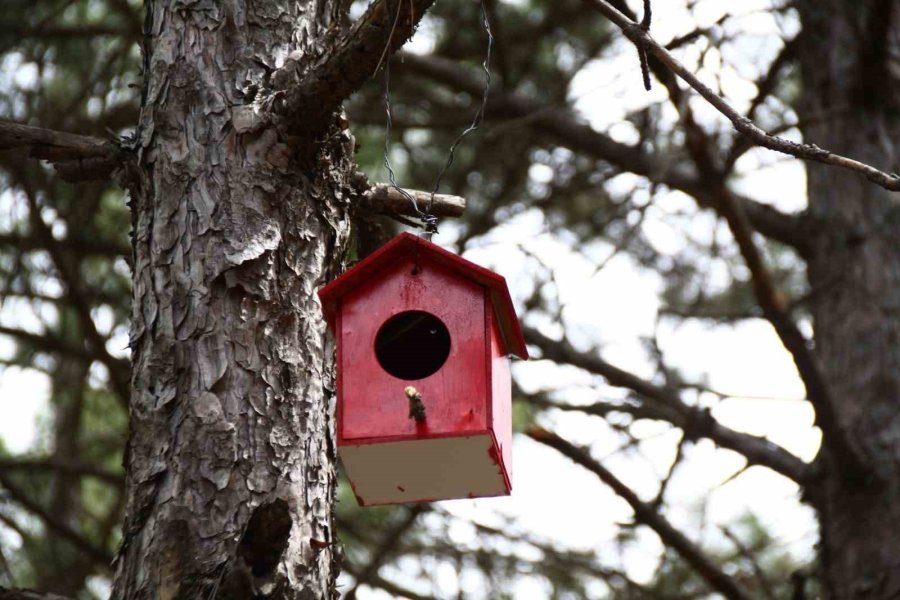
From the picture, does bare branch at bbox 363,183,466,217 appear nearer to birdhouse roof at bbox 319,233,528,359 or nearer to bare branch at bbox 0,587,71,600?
birdhouse roof at bbox 319,233,528,359

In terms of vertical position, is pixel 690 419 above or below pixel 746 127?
below

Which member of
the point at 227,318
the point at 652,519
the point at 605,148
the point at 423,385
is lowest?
the point at 652,519

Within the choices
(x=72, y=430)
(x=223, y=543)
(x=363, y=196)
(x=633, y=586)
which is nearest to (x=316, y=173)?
(x=363, y=196)

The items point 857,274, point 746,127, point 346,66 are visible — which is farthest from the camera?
point 857,274

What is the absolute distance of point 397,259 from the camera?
2.60 metres

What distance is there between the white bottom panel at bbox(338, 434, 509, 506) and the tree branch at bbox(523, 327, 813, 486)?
1615 millimetres

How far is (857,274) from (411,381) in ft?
9.24

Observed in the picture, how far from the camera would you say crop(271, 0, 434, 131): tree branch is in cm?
231

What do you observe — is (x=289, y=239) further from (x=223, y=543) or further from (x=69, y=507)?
(x=69, y=507)

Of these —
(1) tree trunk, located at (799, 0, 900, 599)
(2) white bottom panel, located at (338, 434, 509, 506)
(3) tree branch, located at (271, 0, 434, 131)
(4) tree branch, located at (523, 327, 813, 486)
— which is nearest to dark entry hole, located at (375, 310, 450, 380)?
(2) white bottom panel, located at (338, 434, 509, 506)

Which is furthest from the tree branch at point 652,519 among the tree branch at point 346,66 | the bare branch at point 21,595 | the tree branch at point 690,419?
the bare branch at point 21,595

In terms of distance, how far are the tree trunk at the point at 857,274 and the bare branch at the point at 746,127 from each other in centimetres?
219

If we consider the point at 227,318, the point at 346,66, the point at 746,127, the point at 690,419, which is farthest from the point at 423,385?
the point at 690,419

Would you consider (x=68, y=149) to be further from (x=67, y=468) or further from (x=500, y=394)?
(x=67, y=468)
